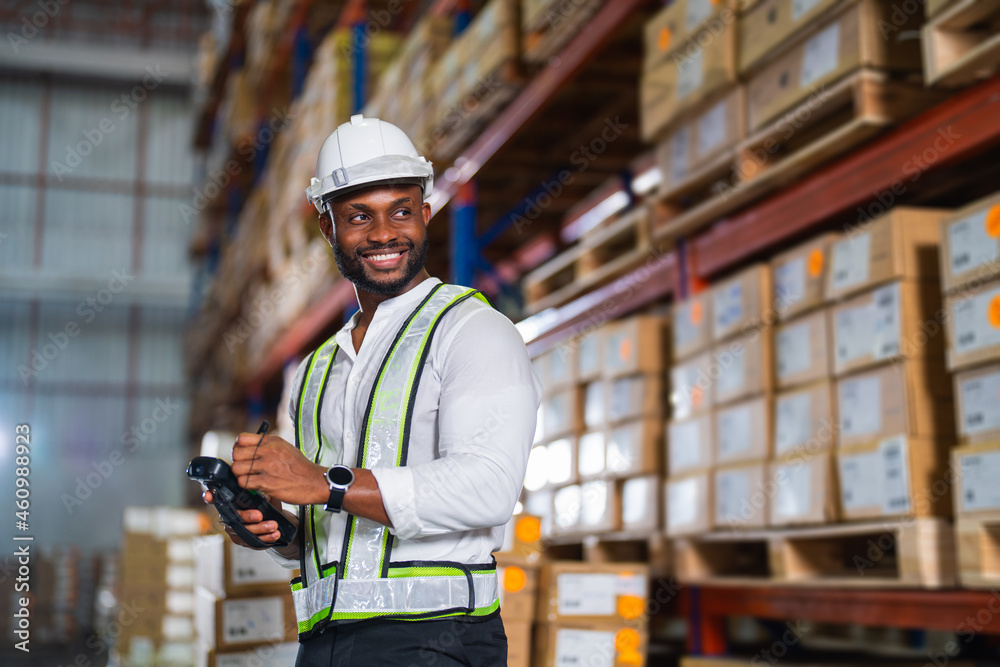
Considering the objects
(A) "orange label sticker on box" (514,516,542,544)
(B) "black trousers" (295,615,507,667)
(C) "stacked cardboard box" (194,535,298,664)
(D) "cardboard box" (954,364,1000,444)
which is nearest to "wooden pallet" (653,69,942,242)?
(D) "cardboard box" (954,364,1000,444)

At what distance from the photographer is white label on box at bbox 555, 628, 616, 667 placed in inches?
150

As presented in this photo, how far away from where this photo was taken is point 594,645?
3.83 m

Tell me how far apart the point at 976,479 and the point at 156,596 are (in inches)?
290

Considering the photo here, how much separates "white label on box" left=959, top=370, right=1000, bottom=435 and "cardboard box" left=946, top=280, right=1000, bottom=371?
0.17 feet

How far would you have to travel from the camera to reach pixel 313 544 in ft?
5.83

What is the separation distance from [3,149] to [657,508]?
1754cm

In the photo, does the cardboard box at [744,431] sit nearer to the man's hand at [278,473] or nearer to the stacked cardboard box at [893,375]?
the stacked cardboard box at [893,375]

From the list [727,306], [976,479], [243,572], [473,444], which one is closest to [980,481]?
[976,479]

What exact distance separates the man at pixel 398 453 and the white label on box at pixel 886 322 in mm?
1824

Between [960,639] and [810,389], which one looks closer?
[810,389]

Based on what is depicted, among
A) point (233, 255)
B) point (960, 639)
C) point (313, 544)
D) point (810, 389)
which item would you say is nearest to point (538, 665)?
point (810, 389)

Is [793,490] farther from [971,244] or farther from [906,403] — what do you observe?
[971,244]

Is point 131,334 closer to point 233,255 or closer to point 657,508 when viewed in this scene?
point 233,255

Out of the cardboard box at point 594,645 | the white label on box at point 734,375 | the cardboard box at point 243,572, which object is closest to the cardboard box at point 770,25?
the white label on box at point 734,375
